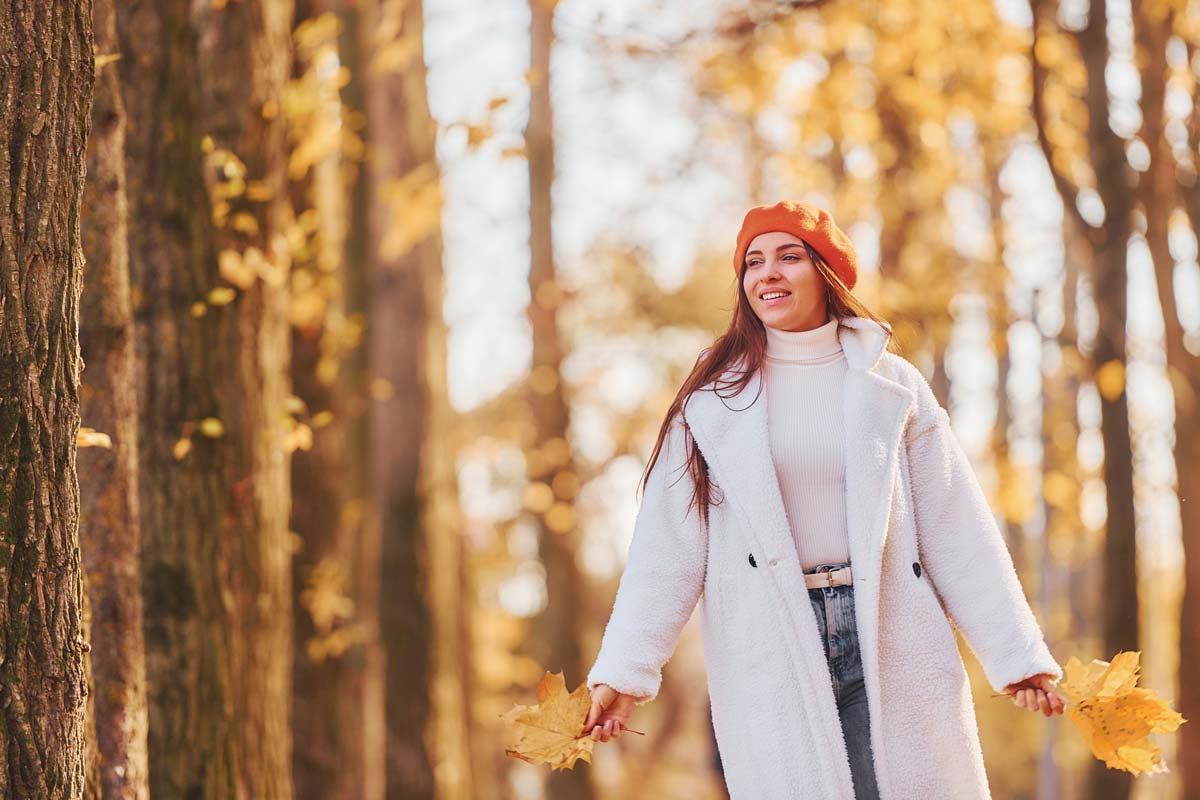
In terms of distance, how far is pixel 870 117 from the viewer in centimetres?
1067

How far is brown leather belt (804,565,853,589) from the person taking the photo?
3.64 metres

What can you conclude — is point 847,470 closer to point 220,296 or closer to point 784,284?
point 784,284

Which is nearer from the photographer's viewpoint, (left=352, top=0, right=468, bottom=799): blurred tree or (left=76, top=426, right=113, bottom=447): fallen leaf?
(left=76, top=426, right=113, bottom=447): fallen leaf

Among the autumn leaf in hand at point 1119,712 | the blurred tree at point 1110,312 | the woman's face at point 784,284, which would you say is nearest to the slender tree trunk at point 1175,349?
the blurred tree at point 1110,312

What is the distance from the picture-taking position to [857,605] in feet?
11.8

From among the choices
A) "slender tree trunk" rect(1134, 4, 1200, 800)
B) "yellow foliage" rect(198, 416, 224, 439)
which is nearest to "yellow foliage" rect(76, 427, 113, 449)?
"yellow foliage" rect(198, 416, 224, 439)

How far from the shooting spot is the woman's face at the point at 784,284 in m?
3.89

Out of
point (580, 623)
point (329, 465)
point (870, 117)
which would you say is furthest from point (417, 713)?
point (870, 117)

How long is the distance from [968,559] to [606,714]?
991mm

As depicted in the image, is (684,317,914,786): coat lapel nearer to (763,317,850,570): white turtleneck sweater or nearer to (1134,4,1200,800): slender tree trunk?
(763,317,850,570): white turtleneck sweater

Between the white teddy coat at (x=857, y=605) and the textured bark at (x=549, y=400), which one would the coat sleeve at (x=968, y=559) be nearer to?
the white teddy coat at (x=857, y=605)

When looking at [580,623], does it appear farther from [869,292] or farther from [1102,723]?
[1102,723]

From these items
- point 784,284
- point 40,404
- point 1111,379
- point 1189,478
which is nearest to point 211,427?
point 40,404

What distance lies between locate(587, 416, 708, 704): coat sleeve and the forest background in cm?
100
